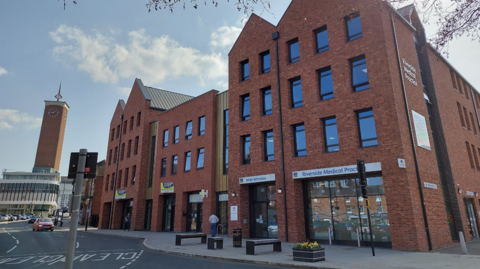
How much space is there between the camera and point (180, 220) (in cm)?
2616

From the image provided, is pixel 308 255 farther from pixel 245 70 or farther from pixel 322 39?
pixel 245 70

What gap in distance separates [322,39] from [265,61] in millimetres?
4433

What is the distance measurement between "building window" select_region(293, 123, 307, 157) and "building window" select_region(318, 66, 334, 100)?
214 centimetres

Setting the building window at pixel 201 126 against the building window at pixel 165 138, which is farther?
the building window at pixel 165 138

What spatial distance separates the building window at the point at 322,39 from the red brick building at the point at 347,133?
2.6 inches

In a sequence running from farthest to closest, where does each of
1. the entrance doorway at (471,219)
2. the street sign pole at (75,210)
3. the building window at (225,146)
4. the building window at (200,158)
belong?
the building window at (200,158), the building window at (225,146), the entrance doorway at (471,219), the street sign pole at (75,210)

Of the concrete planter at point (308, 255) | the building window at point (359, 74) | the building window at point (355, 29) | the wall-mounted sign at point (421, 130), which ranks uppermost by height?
the building window at point (355, 29)

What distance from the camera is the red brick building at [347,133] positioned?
47.1 ft

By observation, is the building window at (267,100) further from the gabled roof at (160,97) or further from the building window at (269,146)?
the gabled roof at (160,97)

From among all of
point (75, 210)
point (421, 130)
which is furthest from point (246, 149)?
point (75, 210)

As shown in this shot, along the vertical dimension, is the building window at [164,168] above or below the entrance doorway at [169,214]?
above

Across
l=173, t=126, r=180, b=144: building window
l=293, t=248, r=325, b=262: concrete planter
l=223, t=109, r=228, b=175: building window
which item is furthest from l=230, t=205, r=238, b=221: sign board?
l=173, t=126, r=180, b=144: building window

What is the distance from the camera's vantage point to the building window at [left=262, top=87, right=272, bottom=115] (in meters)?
20.4

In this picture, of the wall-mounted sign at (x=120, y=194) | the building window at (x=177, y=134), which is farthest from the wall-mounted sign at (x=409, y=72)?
the wall-mounted sign at (x=120, y=194)
